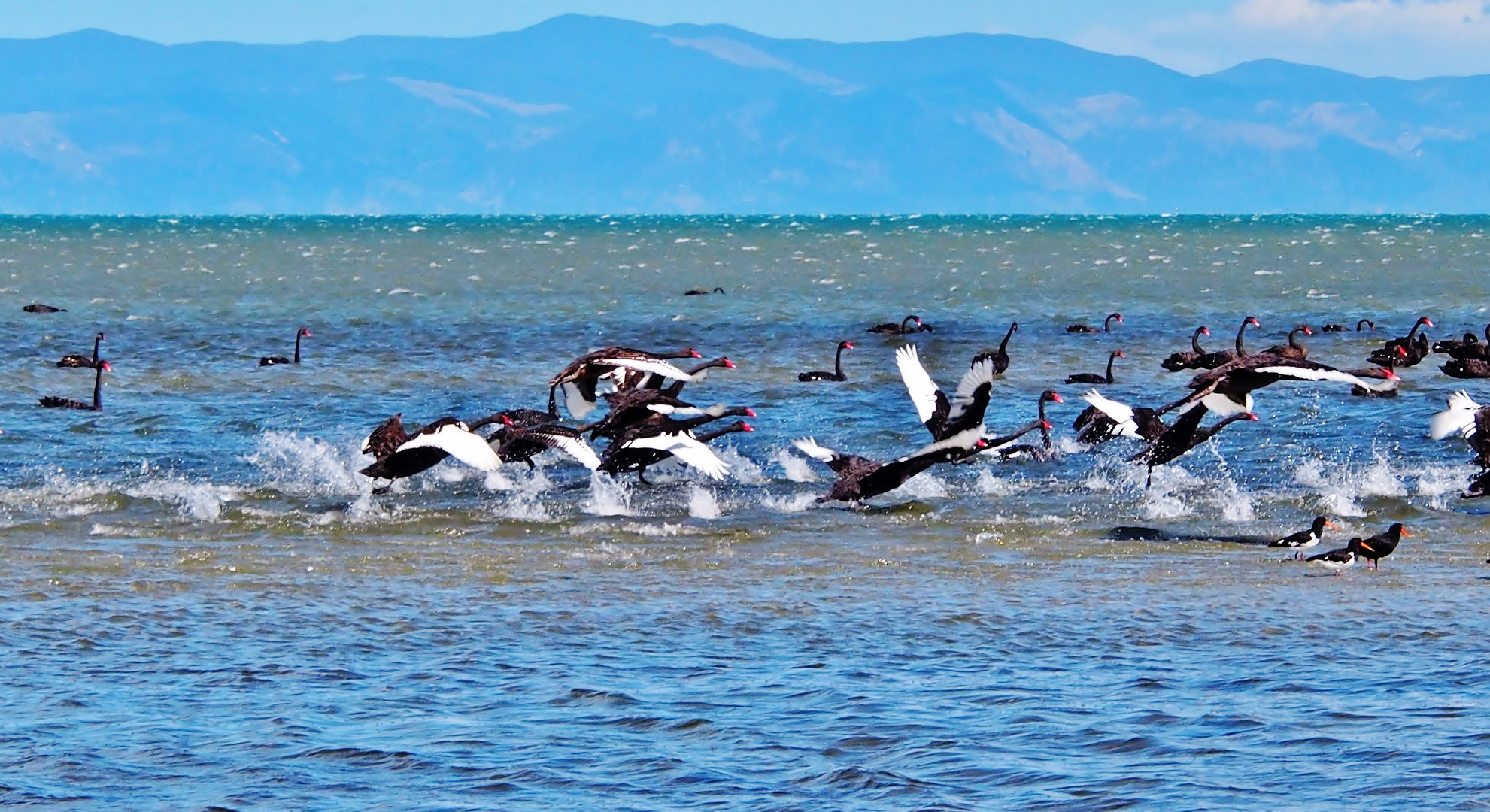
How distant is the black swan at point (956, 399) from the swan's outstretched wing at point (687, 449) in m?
1.88

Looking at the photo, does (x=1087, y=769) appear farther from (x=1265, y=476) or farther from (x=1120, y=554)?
(x=1265, y=476)

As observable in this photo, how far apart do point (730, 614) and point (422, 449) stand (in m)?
5.70

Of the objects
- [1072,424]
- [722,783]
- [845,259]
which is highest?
[845,259]

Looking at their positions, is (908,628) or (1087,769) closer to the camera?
(1087,769)

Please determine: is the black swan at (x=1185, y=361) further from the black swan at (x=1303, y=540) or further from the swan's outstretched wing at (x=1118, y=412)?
the black swan at (x=1303, y=540)

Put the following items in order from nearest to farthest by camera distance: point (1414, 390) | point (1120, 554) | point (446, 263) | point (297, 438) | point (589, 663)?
point (589, 663)
point (1120, 554)
point (297, 438)
point (1414, 390)
point (446, 263)

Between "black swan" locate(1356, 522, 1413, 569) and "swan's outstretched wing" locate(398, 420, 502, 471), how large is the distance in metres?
7.07

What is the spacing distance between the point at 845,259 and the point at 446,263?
17.5 m

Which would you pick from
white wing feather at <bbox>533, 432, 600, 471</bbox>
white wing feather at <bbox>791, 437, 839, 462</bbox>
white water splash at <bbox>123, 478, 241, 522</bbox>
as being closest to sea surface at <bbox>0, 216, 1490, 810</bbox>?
white water splash at <bbox>123, 478, 241, 522</bbox>

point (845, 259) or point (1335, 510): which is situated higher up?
point (845, 259)

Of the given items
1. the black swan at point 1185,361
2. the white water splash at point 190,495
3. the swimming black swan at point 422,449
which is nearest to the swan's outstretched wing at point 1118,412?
the swimming black swan at point 422,449

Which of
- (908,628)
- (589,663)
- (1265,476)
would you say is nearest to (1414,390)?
A: (1265,476)

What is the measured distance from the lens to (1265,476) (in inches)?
803

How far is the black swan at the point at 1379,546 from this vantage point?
15.0 m
